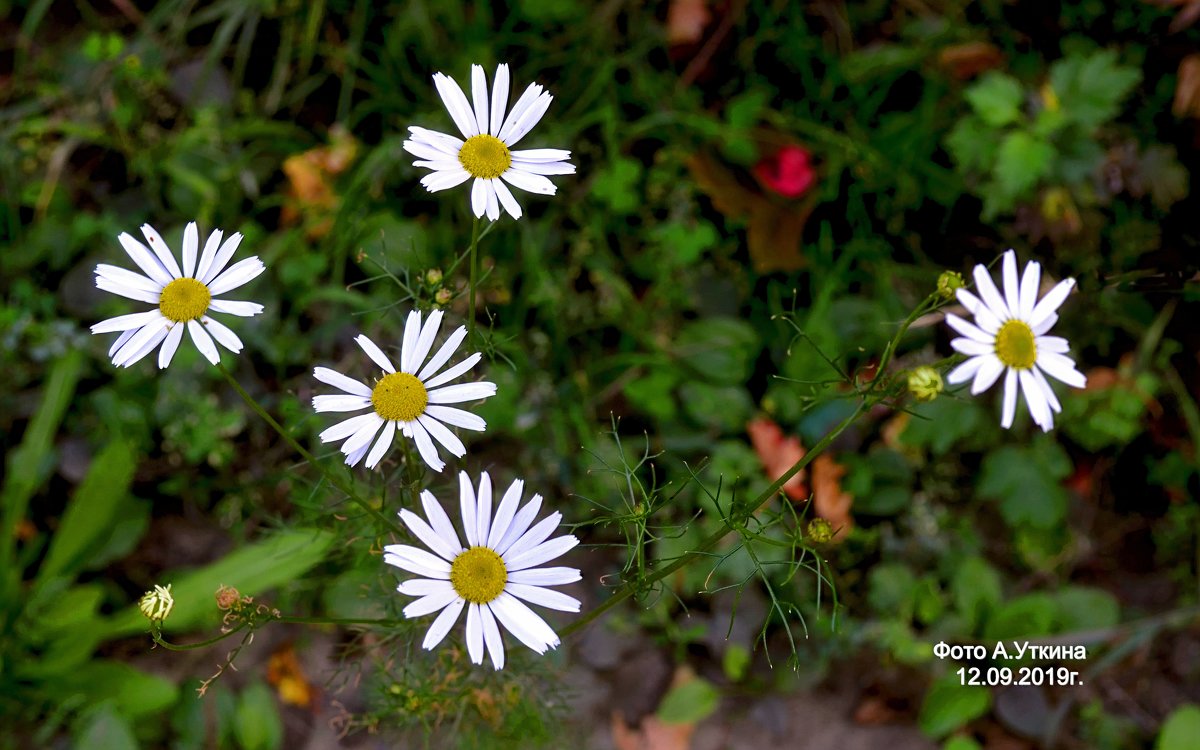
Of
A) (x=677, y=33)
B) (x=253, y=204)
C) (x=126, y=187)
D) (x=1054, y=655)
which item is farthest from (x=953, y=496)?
(x=126, y=187)

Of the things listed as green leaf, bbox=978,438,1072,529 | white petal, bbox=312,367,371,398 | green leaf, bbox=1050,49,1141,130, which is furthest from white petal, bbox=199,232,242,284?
green leaf, bbox=1050,49,1141,130

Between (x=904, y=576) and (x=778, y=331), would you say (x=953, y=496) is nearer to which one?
(x=904, y=576)

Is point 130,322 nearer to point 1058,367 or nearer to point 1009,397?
point 1009,397

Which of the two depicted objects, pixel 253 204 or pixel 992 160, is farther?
pixel 253 204

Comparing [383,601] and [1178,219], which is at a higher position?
[1178,219]

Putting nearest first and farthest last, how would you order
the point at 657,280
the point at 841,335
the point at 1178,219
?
the point at 1178,219 → the point at 841,335 → the point at 657,280

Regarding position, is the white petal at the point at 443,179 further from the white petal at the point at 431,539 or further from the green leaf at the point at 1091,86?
the green leaf at the point at 1091,86

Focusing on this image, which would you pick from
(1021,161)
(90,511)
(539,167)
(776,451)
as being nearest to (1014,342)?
(539,167)

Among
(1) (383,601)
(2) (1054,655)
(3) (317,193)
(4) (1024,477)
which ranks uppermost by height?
(3) (317,193)
